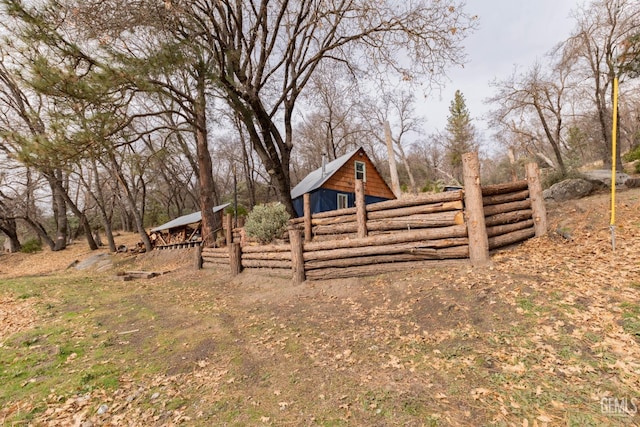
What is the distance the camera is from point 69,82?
792cm

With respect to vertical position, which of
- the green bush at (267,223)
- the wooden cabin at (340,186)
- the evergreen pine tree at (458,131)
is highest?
the evergreen pine tree at (458,131)

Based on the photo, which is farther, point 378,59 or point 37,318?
point 378,59

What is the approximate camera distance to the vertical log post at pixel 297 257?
297 inches

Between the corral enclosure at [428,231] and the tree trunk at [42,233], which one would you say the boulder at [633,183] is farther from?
the tree trunk at [42,233]

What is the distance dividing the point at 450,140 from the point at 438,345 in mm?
47860

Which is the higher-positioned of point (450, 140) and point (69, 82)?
point (450, 140)

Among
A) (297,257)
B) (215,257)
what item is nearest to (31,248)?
(215,257)

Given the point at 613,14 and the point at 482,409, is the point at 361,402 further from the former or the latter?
the point at 613,14

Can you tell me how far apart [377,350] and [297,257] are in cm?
388

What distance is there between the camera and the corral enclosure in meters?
6.13

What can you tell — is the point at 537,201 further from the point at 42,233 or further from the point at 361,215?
the point at 42,233

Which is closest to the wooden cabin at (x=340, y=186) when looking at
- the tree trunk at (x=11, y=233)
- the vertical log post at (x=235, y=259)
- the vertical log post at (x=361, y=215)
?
the vertical log post at (x=235, y=259)

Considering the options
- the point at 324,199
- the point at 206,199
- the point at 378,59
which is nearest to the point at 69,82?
the point at 206,199

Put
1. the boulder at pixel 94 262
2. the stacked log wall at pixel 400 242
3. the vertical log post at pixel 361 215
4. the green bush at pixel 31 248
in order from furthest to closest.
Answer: the green bush at pixel 31 248 → the boulder at pixel 94 262 → the vertical log post at pixel 361 215 → the stacked log wall at pixel 400 242
